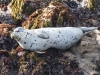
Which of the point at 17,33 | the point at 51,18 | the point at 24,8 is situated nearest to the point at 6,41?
the point at 17,33

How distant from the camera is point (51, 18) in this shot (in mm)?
8594

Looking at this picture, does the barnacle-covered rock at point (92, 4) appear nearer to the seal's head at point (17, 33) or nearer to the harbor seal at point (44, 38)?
the harbor seal at point (44, 38)

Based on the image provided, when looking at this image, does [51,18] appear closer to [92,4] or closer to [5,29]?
[5,29]

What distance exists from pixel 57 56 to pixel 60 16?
1.69 metres

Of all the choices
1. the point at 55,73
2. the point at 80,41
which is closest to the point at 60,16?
the point at 80,41

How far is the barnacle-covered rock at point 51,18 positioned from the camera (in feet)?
28.0

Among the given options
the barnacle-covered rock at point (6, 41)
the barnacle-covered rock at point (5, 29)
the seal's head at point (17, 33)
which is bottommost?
the barnacle-covered rock at point (6, 41)

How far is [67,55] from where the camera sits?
7.63 metres

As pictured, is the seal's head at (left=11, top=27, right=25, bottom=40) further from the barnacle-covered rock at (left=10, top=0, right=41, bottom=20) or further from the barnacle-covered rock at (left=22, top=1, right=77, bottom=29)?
the barnacle-covered rock at (left=10, top=0, right=41, bottom=20)

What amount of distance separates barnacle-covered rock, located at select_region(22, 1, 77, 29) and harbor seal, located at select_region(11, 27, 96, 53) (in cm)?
76

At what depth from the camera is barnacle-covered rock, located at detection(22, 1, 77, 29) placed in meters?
8.55

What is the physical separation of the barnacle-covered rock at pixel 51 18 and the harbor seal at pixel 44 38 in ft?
2.48

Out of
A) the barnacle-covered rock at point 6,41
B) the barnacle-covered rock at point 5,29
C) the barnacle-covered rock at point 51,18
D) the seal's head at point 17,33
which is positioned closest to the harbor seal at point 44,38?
the seal's head at point 17,33

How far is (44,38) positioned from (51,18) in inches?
49.4
